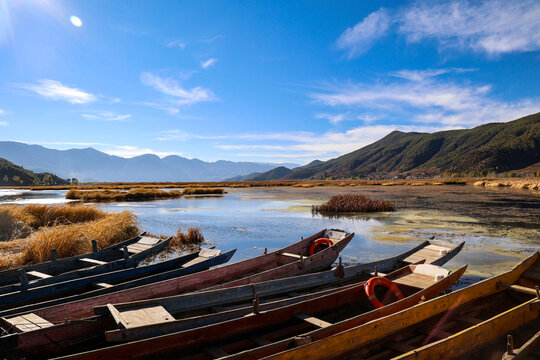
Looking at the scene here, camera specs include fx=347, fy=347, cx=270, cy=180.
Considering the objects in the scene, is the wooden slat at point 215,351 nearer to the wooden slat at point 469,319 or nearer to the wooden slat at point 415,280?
the wooden slat at point 469,319

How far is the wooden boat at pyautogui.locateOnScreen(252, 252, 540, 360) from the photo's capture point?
16.2ft

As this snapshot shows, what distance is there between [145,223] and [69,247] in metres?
12.4

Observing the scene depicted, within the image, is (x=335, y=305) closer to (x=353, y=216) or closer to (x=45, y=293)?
(x=45, y=293)

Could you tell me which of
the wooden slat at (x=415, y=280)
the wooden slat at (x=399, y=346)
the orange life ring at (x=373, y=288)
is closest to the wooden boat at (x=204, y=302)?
the orange life ring at (x=373, y=288)

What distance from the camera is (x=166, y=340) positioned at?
16.0ft

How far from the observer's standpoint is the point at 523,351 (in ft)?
17.0

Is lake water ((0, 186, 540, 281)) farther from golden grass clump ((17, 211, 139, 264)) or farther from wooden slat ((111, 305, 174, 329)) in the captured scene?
wooden slat ((111, 305, 174, 329))

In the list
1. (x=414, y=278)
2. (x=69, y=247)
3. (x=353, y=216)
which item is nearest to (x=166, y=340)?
(x=414, y=278)

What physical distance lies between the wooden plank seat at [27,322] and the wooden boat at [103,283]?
1.61ft

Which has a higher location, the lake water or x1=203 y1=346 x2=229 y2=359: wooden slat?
x1=203 y1=346 x2=229 y2=359: wooden slat

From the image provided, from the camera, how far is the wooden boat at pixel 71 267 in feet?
27.5

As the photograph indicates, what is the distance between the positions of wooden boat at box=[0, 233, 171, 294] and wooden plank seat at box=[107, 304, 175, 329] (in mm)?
A: 3815

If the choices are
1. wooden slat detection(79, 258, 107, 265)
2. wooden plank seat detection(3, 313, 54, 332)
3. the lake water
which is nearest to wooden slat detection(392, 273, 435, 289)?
the lake water

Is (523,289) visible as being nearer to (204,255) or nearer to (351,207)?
(204,255)
